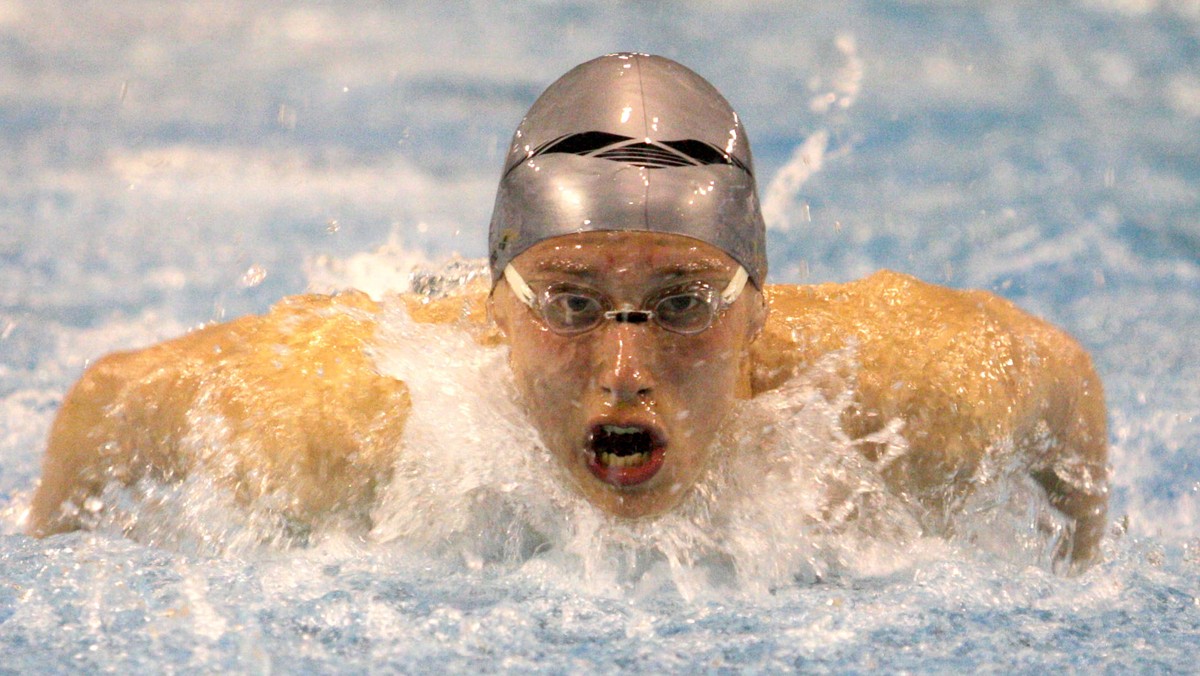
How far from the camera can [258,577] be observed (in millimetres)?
1916

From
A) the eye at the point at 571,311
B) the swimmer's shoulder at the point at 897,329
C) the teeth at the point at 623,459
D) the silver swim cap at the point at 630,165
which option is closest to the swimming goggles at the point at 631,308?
the eye at the point at 571,311

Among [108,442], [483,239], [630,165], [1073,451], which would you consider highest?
[483,239]

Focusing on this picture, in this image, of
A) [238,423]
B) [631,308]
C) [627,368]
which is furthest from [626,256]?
[238,423]

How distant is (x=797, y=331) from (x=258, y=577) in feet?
3.56

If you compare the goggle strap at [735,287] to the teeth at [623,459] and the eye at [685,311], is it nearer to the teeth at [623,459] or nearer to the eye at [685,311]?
the eye at [685,311]

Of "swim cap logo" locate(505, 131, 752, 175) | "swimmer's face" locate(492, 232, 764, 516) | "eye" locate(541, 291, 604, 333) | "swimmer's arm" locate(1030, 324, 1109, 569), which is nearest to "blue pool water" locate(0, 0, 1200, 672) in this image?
"swimmer's arm" locate(1030, 324, 1109, 569)

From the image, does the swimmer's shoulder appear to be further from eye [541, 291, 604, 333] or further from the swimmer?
eye [541, 291, 604, 333]

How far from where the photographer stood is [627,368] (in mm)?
1890

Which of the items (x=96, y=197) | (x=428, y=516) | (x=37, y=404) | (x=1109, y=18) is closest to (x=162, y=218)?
(x=96, y=197)

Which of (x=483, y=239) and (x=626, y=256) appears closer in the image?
(x=626, y=256)

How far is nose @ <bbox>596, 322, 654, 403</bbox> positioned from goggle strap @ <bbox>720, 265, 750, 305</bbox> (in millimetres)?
179

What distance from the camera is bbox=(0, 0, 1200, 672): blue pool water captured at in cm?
175

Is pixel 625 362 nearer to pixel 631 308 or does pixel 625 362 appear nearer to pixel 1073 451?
pixel 631 308

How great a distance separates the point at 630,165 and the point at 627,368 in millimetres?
373
